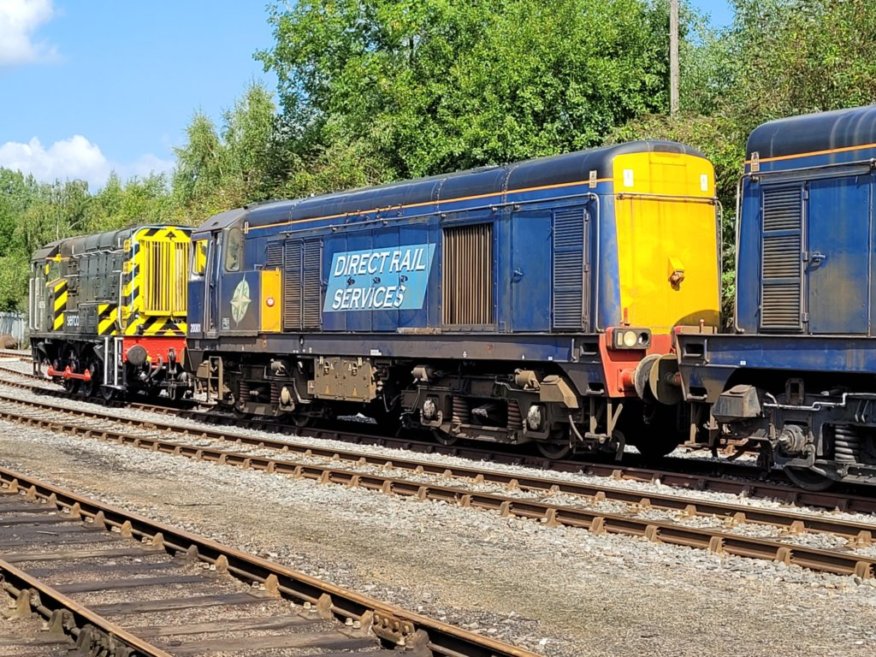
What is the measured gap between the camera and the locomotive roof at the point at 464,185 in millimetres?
13891

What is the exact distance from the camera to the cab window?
66.8 feet

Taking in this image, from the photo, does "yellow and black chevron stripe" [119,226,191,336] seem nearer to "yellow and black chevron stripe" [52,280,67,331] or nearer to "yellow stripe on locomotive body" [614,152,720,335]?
"yellow and black chevron stripe" [52,280,67,331]

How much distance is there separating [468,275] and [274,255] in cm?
524

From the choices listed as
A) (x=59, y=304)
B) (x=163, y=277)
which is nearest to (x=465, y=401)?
(x=163, y=277)

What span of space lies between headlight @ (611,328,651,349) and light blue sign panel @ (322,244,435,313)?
3.78m

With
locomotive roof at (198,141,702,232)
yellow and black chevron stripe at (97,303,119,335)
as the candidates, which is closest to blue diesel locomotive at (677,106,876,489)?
locomotive roof at (198,141,702,232)

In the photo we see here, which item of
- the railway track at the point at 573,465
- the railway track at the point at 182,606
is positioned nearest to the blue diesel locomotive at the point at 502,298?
the railway track at the point at 573,465

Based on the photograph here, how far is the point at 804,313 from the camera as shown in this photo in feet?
37.3

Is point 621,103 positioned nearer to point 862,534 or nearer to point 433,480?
point 433,480

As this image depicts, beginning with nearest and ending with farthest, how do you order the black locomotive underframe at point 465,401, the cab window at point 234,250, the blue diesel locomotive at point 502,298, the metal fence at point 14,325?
the blue diesel locomotive at point 502,298 < the black locomotive underframe at point 465,401 < the cab window at point 234,250 < the metal fence at point 14,325

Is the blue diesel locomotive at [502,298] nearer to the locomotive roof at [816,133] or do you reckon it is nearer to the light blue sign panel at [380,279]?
the light blue sign panel at [380,279]

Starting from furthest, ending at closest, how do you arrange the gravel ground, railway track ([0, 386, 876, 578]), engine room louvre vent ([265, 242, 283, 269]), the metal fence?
the metal fence → engine room louvre vent ([265, 242, 283, 269]) → railway track ([0, 386, 876, 578]) → the gravel ground

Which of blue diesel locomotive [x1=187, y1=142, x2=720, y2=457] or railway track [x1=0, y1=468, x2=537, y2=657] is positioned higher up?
blue diesel locomotive [x1=187, y1=142, x2=720, y2=457]

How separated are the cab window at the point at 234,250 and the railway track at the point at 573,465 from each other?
2865mm
